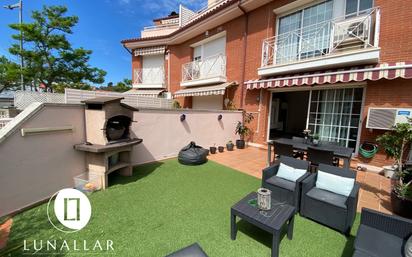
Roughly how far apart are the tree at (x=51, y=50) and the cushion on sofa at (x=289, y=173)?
25621 mm

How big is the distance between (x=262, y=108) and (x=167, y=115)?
237 inches

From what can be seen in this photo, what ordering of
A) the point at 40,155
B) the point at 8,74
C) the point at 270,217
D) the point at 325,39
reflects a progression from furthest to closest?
the point at 8,74 → the point at 325,39 → the point at 40,155 → the point at 270,217

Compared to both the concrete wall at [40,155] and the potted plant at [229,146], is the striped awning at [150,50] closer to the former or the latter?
the potted plant at [229,146]

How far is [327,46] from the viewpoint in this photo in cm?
884

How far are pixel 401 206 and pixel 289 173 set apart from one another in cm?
247

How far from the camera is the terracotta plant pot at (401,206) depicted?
13.2ft

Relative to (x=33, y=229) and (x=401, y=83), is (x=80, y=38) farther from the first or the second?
(x=401, y=83)

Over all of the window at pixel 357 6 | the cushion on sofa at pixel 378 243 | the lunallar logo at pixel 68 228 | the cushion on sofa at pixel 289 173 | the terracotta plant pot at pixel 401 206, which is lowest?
the lunallar logo at pixel 68 228

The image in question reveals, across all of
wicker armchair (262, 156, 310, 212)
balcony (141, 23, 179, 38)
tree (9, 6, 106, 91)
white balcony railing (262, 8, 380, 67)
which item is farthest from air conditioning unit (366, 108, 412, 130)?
tree (9, 6, 106, 91)

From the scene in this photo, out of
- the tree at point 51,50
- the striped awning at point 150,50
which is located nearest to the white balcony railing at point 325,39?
the striped awning at point 150,50

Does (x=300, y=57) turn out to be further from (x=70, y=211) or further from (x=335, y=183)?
(x=70, y=211)

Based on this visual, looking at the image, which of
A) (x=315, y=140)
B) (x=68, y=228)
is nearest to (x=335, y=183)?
(x=315, y=140)

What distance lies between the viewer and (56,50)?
2014cm

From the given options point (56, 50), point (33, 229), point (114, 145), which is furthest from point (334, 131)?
point (56, 50)
